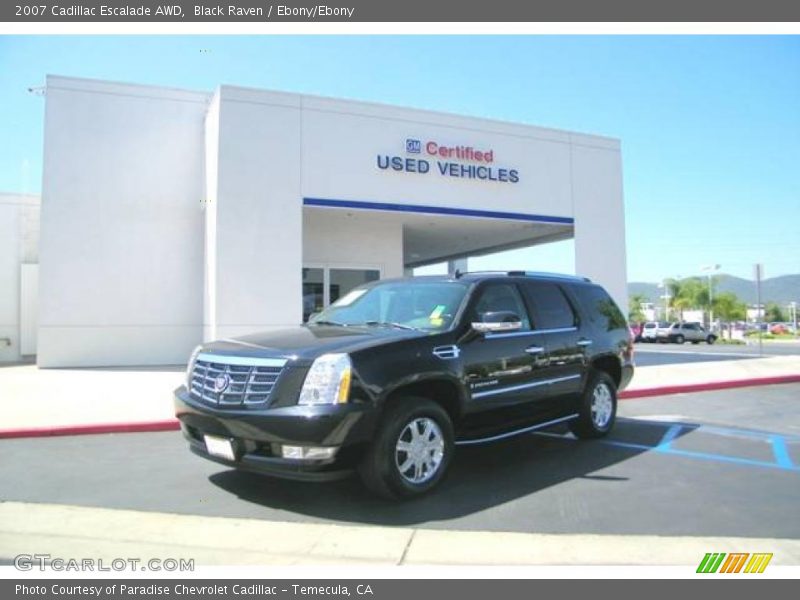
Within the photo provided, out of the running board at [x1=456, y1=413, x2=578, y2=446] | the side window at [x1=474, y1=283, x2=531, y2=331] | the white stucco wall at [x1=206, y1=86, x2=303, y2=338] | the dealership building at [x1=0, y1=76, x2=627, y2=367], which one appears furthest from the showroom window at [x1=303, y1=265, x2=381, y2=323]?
the side window at [x1=474, y1=283, x2=531, y2=331]

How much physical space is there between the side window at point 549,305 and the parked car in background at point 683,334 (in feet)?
136

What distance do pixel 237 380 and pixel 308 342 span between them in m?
0.61

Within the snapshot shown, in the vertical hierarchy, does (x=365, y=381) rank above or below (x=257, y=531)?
above

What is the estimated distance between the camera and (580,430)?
7.23 metres

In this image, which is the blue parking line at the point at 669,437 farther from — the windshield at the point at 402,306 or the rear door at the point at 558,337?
the windshield at the point at 402,306

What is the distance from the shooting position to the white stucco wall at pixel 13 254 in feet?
63.6

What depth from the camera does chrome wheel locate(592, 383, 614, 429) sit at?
7168mm

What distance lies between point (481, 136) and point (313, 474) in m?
14.2

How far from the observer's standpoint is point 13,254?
20.1 metres

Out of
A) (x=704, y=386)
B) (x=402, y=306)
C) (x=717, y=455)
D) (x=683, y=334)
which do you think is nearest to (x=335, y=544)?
(x=402, y=306)

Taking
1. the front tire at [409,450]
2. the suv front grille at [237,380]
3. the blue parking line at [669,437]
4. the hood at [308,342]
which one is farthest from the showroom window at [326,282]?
the front tire at [409,450]
